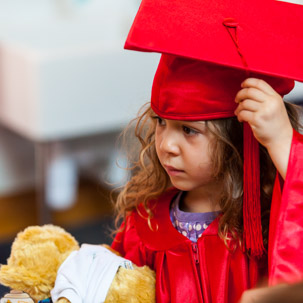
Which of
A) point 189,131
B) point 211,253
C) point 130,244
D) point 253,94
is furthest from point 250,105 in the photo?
point 130,244

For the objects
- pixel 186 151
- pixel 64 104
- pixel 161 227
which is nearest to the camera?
pixel 186 151

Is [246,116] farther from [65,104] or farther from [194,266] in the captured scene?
[65,104]

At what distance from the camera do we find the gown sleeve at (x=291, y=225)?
92 centimetres

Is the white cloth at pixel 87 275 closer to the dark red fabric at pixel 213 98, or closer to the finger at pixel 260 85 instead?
the dark red fabric at pixel 213 98

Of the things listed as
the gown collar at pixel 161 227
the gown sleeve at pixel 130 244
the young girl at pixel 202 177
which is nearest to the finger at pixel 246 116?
the young girl at pixel 202 177

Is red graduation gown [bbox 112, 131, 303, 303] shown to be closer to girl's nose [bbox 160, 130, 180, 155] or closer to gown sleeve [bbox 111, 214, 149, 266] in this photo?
gown sleeve [bbox 111, 214, 149, 266]

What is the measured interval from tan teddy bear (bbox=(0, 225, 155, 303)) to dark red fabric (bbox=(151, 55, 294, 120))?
0.26 meters

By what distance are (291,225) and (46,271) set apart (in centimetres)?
41

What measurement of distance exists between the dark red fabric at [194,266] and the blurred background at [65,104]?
0.87 meters

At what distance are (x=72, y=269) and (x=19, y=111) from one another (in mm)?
1432

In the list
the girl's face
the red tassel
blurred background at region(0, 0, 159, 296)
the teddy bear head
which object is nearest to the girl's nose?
the girl's face

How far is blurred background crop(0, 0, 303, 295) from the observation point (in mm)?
2295

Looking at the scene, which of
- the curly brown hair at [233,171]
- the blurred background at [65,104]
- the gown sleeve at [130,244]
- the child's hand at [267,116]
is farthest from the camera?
the blurred background at [65,104]

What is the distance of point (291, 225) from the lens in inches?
36.4
